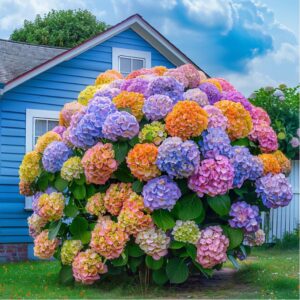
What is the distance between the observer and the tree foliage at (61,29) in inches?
1193

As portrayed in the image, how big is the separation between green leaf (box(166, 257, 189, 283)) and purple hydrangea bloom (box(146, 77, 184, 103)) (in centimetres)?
212

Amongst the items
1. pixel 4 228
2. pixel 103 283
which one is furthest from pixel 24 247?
pixel 103 283

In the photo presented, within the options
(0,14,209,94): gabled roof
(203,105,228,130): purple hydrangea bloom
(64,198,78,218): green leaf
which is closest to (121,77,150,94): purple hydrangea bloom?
(203,105,228,130): purple hydrangea bloom

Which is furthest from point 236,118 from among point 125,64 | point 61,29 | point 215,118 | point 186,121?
point 61,29

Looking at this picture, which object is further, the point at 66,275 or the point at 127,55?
the point at 127,55

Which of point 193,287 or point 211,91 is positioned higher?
point 211,91

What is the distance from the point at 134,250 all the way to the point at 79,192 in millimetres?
1087

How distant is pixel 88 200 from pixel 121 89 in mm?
1698

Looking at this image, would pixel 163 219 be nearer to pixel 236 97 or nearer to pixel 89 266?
pixel 89 266

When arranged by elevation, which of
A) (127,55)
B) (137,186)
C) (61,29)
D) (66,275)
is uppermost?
(61,29)

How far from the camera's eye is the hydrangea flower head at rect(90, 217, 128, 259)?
7672mm

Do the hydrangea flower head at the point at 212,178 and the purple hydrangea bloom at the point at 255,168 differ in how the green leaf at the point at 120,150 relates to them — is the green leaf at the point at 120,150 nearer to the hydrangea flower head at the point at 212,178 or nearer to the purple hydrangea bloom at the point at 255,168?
the hydrangea flower head at the point at 212,178

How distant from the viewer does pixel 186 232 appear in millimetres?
7656

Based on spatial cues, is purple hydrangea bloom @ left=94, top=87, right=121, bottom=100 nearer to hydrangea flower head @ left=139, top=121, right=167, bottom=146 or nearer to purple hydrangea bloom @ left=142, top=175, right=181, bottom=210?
hydrangea flower head @ left=139, top=121, right=167, bottom=146
